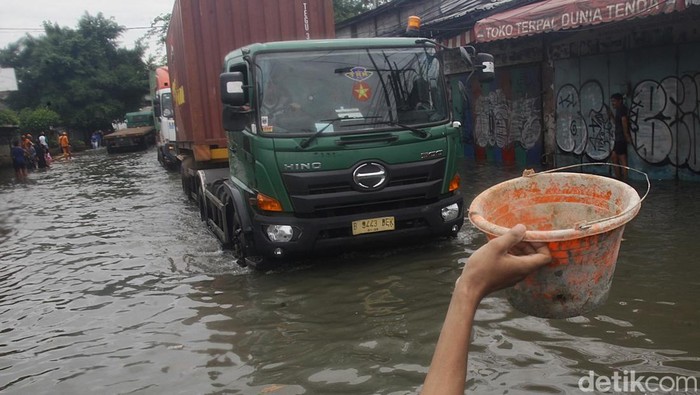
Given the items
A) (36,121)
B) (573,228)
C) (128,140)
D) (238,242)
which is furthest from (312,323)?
(36,121)

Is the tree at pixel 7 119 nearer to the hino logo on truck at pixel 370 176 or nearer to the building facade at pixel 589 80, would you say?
the building facade at pixel 589 80

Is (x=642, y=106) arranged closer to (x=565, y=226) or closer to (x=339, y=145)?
(x=339, y=145)

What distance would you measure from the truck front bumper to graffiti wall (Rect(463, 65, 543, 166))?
7.60 m

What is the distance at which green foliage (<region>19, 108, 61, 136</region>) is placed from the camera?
34.1 meters

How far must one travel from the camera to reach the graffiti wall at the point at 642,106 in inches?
352

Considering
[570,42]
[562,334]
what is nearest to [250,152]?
[562,334]

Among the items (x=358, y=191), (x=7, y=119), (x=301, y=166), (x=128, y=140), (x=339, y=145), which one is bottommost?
(x=358, y=191)

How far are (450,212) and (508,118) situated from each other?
27.2 feet

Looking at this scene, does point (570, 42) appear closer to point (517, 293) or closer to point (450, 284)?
point (450, 284)

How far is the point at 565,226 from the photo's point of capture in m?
2.72

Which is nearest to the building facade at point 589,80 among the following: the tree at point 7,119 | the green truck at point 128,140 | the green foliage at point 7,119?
the tree at point 7,119

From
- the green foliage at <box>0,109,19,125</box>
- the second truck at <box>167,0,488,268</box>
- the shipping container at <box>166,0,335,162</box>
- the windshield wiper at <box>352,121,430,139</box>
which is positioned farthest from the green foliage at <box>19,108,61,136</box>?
the windshield wiper at <box>352,121,430,139</box>

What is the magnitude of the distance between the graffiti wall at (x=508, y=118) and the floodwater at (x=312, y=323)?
4.87 meters

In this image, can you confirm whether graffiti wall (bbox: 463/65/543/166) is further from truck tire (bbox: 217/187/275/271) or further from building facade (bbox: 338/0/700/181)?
truck tire (bbox: 217/187/275/271)
